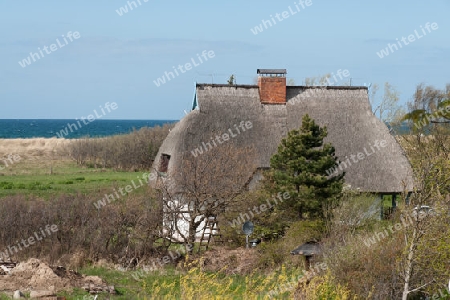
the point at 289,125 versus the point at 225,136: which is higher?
the point at 289,125

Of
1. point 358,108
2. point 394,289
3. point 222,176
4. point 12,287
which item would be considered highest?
point 358,108

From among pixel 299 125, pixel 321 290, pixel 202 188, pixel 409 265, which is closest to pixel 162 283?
pixel 321 290

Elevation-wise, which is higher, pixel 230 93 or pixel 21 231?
pixel 230 93

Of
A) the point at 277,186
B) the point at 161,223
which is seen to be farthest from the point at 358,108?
the point at 161,223

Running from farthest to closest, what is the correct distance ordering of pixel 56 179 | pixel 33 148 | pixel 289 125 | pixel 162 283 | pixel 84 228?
1. pixel 33 148
2. pixel 56 179
3. pixel 289 125
4. pixel 84 228
5. pixel 162 283

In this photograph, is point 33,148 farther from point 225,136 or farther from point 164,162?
point 225,136

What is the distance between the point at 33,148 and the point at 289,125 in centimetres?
3342

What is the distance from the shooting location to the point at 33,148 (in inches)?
2227

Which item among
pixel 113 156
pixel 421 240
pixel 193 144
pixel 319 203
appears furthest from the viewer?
pixel 113 156

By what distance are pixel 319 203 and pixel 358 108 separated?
933 centimetres

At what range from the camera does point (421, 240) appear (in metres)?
13.4

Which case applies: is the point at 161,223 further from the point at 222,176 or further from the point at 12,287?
the point at 12,287

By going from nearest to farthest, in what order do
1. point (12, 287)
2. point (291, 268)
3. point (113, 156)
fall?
point (12, 287) → point (291, 268) → point (113, 156)

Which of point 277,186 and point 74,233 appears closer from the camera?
point 74,233
